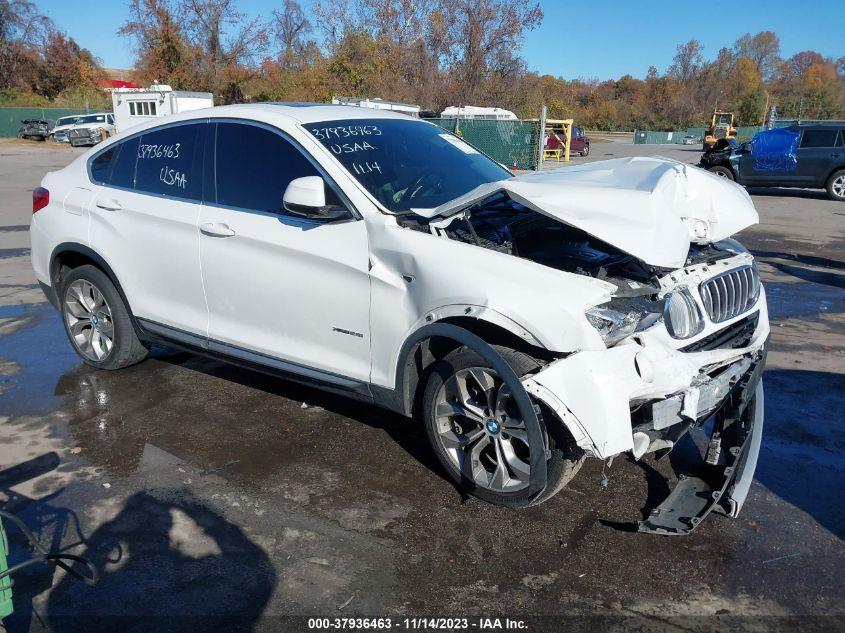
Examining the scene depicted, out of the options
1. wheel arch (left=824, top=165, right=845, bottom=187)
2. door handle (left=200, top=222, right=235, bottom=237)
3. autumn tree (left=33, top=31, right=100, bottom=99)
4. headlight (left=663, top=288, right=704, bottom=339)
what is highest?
autumn tree (left=33, top=31, right=100, bottom=99)

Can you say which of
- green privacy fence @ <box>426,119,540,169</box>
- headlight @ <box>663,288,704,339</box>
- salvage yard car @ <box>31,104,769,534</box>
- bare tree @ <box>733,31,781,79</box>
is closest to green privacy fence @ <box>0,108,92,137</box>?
green privacy fence @ <box>426,119,540,169</box>

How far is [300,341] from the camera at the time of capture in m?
4.06

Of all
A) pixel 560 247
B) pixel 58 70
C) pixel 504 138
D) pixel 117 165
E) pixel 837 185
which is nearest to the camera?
pixel 560 247

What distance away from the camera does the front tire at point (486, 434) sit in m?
3.23

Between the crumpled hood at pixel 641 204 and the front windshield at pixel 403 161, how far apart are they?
406 millimetres

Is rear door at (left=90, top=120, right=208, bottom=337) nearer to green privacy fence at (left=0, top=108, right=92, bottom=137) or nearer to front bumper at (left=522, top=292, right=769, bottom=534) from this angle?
front bumper at (left=522, top=292, right=769, bottom=534)

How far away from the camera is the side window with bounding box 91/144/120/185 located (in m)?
5.14

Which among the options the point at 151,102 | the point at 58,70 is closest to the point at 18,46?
the point at 58,70

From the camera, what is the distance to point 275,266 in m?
4.07

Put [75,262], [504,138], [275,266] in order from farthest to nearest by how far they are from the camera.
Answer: [504,138]
[75,262]
[275,266]

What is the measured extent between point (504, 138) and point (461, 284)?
17.4 metres

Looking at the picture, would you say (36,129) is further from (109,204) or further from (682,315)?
(682,315)

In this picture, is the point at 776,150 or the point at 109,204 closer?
the point at 109,204

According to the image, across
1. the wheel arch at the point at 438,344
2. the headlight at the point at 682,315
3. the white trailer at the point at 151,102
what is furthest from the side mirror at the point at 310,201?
the white trailer at the point at 151,102
